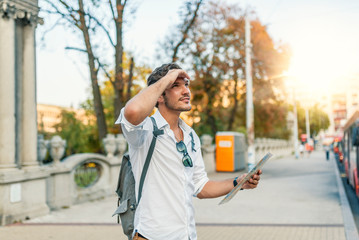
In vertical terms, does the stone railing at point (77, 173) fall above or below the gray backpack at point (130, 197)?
below

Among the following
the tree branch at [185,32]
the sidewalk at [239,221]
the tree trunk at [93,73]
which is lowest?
the sidewalk at [239,221]

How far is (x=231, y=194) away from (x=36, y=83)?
7958 millimetres

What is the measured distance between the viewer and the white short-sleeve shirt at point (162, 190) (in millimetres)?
2275

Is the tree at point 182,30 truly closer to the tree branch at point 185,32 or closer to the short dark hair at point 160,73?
the tree branch at point 185,32

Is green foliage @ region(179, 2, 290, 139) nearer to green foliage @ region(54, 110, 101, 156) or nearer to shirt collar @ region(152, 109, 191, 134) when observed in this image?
green foliage @ region(54, 110, 101, 156)

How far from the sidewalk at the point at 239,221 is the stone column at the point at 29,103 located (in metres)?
1.38

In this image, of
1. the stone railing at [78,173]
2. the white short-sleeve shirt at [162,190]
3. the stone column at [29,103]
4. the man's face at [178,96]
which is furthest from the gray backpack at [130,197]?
the stone railing at [78,173]

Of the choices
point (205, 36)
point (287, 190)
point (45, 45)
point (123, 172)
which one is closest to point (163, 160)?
point (123, 172)

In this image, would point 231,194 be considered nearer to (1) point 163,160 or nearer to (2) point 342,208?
(1) point 163,160

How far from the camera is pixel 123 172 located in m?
2.51

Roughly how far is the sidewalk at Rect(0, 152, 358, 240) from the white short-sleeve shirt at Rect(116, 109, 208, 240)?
4.78m

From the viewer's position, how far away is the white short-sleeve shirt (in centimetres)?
228

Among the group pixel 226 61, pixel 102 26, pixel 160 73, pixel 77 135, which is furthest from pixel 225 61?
pixel 160 73

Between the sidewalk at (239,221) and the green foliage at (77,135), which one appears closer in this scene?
the sidewalk at (239,221)
